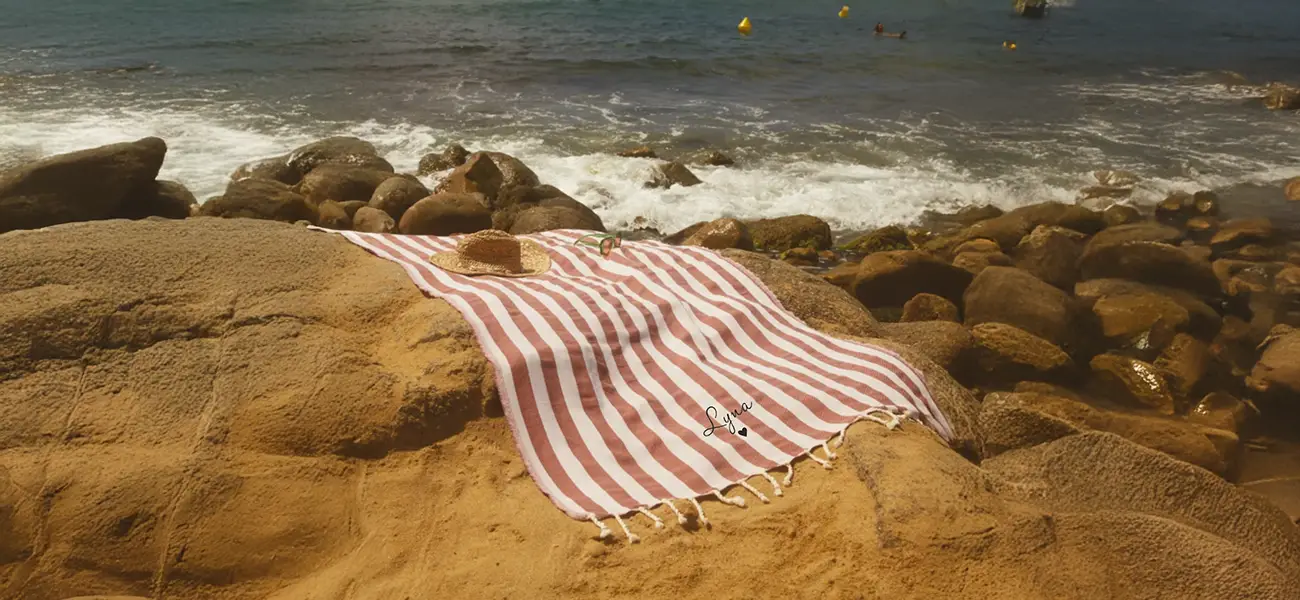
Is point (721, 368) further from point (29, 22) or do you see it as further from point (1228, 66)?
point (29, 22)

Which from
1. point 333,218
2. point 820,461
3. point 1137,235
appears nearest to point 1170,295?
point 1137,235

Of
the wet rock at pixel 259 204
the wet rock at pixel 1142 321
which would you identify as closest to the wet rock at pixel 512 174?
the wet rock at pixel 259 204

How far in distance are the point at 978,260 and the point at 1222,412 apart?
9.36ft

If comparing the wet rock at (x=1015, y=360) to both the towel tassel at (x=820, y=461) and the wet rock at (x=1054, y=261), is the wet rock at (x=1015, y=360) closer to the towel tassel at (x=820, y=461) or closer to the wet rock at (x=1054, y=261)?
the wet rock at (x=1054, y=261)

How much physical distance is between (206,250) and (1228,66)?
2495 centimetres

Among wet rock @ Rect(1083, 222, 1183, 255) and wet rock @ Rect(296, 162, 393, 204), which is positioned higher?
wet rock @ Rect(296, 162, 393, 204)

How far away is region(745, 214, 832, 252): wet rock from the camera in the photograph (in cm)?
948

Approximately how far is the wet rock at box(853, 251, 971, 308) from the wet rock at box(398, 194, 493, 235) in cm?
398

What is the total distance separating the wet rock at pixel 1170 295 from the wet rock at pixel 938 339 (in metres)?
2.41

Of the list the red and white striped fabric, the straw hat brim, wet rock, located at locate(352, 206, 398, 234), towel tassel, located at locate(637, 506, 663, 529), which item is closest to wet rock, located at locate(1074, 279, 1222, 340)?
the red and white striped fabric

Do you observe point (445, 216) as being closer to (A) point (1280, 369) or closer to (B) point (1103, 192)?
(A) point (1280, 369)

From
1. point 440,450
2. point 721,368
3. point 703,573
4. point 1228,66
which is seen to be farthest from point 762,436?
point 1228,66

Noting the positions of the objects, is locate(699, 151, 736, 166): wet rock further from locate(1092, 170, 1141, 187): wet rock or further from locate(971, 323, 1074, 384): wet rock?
locate(971, 323, 1074, 384): wet rock

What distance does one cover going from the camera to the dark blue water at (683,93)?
12391 mm
